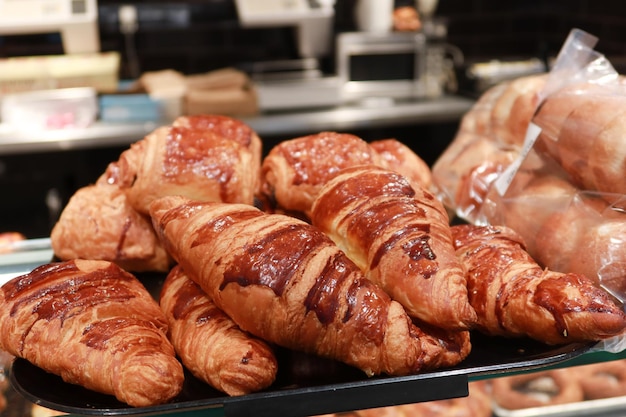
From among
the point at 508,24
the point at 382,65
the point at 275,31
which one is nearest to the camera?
the point at 382,65

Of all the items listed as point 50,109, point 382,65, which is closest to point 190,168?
point 50,109

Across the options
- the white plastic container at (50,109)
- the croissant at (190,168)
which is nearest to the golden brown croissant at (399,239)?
the croissant at (190,168)

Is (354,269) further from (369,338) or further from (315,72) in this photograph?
(315,72)

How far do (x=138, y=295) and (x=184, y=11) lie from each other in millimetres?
3523

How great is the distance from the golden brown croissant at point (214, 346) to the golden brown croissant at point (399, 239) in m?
0.19

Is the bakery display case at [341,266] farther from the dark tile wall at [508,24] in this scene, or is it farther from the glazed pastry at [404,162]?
the dark tile wall at [508,24]

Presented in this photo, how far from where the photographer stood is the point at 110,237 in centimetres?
112

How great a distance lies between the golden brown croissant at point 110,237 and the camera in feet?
3.68

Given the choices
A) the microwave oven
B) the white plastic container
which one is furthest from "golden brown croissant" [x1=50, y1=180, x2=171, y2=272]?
the microwave oven

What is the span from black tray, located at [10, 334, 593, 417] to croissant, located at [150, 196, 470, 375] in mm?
23

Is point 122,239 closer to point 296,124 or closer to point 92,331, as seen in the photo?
point 92,331

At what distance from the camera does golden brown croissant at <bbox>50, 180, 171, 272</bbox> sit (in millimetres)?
1122

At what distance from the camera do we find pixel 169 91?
3395 millimetres

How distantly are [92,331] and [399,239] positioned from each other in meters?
Result: 0.41
